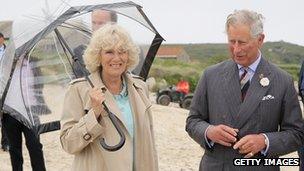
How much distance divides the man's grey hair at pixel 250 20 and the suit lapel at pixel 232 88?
28cm

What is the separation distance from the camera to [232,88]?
3.26 m

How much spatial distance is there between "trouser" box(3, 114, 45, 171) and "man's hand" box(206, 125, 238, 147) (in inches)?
121

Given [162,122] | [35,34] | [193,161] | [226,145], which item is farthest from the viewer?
[162,122]

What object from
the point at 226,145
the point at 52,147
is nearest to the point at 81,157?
the point at 226,145

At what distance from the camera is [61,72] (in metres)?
4.82

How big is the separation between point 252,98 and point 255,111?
8 centimetres

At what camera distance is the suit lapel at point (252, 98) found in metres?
3.18

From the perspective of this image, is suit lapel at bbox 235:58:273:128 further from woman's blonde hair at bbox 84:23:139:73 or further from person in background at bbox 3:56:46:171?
person in background at bbox 3:56:46:171

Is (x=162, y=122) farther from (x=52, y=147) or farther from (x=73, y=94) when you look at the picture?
(x=73, y=94)

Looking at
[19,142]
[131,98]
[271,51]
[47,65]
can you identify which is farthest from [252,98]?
[271,51]

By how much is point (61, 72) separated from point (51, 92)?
0.66ft

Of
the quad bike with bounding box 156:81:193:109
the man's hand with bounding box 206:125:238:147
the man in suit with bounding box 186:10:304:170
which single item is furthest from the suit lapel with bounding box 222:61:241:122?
the quad bike with bounding box 156:81:193:109

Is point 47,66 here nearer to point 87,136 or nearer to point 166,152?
point 87,136

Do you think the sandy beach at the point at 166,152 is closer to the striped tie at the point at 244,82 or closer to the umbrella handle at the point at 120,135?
the umbrella handle at the point at 120,135
